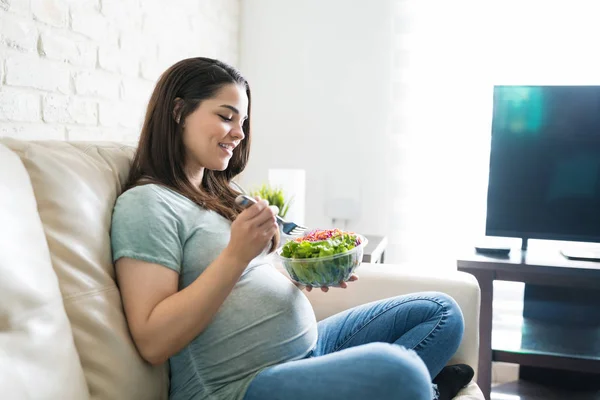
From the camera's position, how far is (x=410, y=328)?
1.39 metres

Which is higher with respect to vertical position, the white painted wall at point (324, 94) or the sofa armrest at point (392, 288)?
the white painted wall at point (324, 94)

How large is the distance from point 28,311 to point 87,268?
17 cm

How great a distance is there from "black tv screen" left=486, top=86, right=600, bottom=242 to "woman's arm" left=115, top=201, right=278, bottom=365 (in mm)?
1425

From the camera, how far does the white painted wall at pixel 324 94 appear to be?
2766 millimetres

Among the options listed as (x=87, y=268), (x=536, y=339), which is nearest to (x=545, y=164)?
(x=536, y=339)

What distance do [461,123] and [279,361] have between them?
1.86 m

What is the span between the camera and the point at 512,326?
2.19 metres

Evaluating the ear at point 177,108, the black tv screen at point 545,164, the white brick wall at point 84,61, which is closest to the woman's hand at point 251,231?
the ear at point 177,108

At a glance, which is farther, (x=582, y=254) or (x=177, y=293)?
(x=582, y=254)

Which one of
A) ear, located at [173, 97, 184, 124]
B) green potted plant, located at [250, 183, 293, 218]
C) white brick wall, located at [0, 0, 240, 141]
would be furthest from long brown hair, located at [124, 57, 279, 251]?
green potted plant, located at [250, 183, 293, 218]

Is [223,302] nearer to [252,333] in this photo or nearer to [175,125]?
[252,333]

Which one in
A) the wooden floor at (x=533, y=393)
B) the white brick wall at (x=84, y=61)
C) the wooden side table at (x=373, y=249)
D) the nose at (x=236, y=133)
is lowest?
the wooden floor at (x=533, y=393)

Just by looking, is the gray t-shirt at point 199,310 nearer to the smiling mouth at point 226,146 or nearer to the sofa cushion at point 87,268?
the sofa cushion at point 87,268

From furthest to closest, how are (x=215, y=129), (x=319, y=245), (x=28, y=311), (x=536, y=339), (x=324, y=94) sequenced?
(x=324, y=94), (x=536, y=339), (x=215, y=129), (x=319, y=245), (x=28, y=311)
